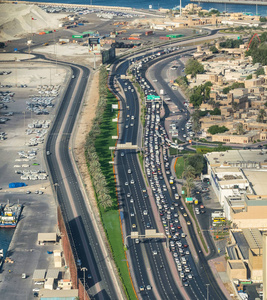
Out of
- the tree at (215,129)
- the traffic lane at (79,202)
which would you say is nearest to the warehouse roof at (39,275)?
the traffic lane at (79,202)

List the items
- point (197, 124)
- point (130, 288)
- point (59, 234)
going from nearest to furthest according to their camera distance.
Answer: point (130, 288), point (59, 234), point (197, 124)

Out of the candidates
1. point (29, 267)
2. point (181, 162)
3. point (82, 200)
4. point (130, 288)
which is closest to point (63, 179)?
point (82, 200)

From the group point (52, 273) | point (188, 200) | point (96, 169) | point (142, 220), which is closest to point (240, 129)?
point (96, 169)

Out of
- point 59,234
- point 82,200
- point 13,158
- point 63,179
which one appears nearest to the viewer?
point 59,234

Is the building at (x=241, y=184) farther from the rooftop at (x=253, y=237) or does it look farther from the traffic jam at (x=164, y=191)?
the traffic jam at (x=164, y=191)

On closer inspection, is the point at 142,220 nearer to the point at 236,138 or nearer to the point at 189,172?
the point at 189,172

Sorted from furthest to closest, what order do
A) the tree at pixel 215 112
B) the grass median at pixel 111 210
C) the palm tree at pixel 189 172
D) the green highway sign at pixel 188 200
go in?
the tree at pixel 215 112 < the palm tree at pixel 189 172 < the green highway sign at pixel 188 200 < the grass median at pixel 111 210

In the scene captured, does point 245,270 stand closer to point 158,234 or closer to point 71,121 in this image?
point 158,234
